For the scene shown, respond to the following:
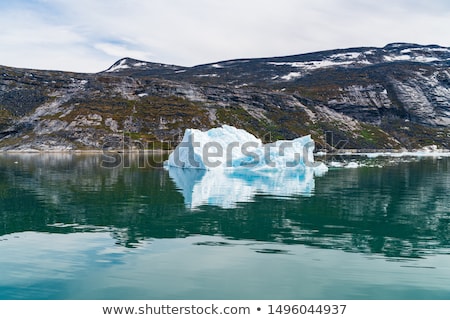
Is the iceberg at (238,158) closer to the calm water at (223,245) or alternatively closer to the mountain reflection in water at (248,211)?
the mountain reflection in water at (248,211)

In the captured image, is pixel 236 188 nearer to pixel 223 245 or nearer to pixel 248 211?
pixel 248 211

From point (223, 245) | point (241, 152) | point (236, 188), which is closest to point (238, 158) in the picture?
point (241, 152)

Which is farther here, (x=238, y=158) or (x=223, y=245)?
(x=238, y=158)

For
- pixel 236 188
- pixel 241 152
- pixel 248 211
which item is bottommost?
pixel 248 211

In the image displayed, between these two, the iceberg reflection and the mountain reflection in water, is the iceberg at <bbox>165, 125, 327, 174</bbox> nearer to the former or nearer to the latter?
the iceberg reflection

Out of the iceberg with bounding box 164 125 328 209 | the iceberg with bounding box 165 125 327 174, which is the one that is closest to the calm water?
the iceberg with bounding box 164 125 328 209

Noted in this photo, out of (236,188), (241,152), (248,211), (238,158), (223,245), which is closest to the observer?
(223,245)

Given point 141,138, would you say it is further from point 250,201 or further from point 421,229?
point 421,229

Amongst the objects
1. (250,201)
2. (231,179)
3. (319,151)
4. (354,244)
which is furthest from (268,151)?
(319,151)
